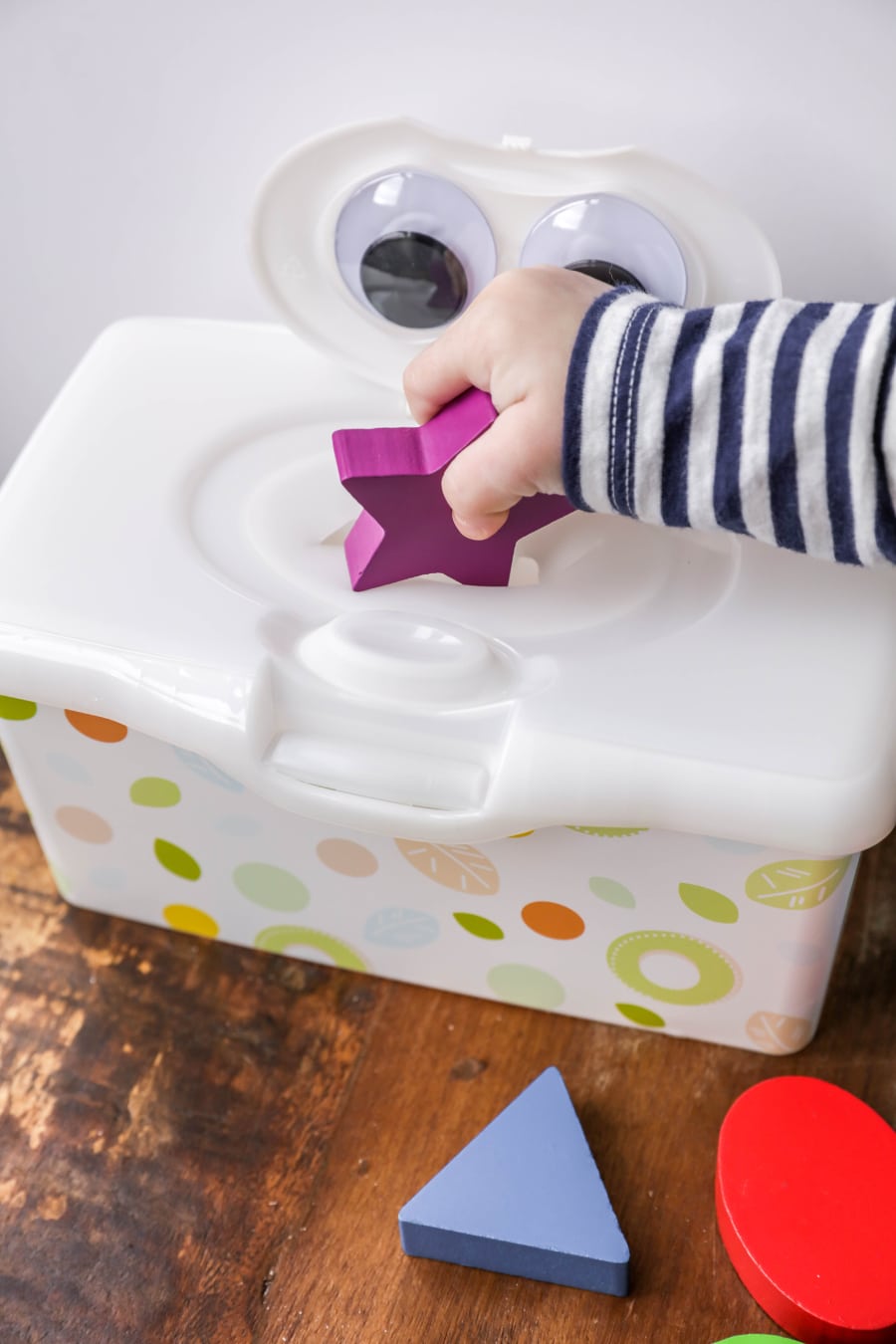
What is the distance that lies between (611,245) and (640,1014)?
326mm

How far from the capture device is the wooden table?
0.49m

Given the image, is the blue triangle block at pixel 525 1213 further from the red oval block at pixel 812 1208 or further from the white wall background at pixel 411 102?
the white wall background at pixel 411 102

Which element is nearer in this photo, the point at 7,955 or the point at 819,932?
the point at 819,932

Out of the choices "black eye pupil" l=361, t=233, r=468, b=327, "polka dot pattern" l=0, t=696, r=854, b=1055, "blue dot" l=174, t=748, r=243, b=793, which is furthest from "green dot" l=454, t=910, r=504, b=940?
"black eye pupil" l=361, t=233, r=468, b=327

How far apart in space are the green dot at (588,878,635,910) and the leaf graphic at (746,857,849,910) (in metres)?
0.05

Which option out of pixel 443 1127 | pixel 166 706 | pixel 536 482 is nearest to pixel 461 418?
pixel 536 482

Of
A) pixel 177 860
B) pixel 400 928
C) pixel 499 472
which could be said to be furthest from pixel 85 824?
pixel 499 472

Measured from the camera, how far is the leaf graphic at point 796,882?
474 mm

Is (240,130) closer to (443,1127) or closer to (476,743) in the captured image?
(476,743)

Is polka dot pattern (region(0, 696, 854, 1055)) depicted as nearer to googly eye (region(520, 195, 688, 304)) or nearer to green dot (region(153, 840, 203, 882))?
green dot (region(153, 840, 203, 882))

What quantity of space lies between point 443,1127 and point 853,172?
43 centimetres

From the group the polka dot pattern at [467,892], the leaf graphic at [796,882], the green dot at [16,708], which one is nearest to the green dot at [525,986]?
the polka dot pattern at [467,892]

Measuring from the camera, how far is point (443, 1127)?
0.54 metres

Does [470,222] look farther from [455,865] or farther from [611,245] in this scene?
[455,865]
